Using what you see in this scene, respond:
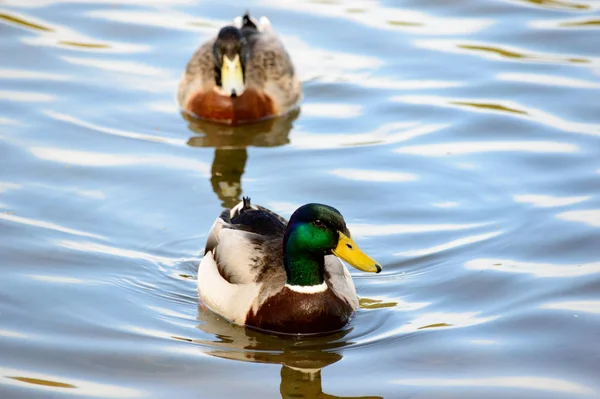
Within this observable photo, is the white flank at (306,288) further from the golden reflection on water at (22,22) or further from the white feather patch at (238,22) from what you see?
the golden reflection on water at (22,22)

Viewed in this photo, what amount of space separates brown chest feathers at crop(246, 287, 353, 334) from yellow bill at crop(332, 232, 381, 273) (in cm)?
39

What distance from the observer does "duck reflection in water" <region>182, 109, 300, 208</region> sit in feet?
33.5

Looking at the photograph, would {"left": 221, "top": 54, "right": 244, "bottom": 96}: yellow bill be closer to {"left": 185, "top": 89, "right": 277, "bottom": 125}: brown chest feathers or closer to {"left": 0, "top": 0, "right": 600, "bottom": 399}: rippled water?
{"left": 185, "top": 89, "right": 277, "bottom": 125}: brown chest feathers

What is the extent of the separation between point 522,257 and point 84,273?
313cm

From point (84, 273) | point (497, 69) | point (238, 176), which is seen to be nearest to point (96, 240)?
point (84, 273)

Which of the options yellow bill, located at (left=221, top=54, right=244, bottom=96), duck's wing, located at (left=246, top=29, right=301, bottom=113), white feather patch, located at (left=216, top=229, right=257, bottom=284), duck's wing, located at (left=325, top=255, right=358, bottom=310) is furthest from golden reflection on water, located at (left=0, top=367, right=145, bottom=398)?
duck's wing, located at (left=246, top=29, right=301, bottom=113)

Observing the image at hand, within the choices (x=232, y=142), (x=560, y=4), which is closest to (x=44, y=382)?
(x=232, y=142)

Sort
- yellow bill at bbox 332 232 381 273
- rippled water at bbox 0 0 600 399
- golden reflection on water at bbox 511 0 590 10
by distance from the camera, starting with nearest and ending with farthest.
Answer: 1. rippled water at bbox 0 0 600 399
2. yellow bill at bbox 332 232 381 273
3. golden reflection on water at bbox 511 0 590 10

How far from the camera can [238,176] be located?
10469 mm

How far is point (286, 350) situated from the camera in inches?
296

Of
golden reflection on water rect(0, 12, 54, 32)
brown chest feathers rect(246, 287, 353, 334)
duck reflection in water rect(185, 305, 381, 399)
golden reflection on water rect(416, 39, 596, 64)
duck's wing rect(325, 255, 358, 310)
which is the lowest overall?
duck reflection in water rect(185, 305, 381, 399)

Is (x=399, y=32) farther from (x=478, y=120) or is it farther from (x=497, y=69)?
(x=478, y=120)

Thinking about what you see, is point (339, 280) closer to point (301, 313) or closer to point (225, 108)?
point (301, 313)

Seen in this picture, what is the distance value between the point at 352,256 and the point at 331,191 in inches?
98.3
